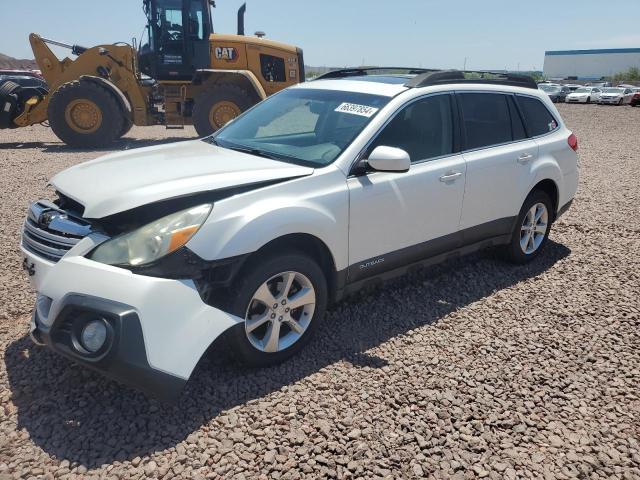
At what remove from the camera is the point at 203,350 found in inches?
106

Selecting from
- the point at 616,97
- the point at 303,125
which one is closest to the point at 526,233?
the point at 303,125

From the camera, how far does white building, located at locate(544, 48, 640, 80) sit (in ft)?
300

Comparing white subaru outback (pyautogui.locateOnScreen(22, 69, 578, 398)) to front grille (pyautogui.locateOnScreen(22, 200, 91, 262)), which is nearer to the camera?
white subaru outback (pyautogui.locateOnScreen(22, 69, 578, 398))

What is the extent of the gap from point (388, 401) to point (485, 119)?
265 centimetres

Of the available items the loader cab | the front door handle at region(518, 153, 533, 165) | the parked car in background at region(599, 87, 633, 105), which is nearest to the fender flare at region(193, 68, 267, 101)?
the loader cab

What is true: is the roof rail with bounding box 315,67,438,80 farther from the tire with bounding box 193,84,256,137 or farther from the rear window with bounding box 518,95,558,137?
the tire with bounding box 193,84,256,137

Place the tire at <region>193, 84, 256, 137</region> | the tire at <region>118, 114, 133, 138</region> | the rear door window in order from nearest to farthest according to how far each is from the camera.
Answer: the rear door window < the tire at <region>193, 84, 256, 137</region> < the tire at <region>118, 114, 133, 138</region>

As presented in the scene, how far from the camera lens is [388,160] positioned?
331 centimetres

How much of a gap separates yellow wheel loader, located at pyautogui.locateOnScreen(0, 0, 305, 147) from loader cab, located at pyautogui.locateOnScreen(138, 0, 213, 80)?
0.8 inches

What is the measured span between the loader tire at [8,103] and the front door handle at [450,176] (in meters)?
12.2

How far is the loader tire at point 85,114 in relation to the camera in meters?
12.0

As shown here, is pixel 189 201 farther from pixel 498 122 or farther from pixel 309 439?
pixel 498 122

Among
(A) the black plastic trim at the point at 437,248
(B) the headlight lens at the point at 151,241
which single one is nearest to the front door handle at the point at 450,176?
(A) the black plastic trim at the point at 437,248

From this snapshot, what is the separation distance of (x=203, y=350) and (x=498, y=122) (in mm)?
3303
